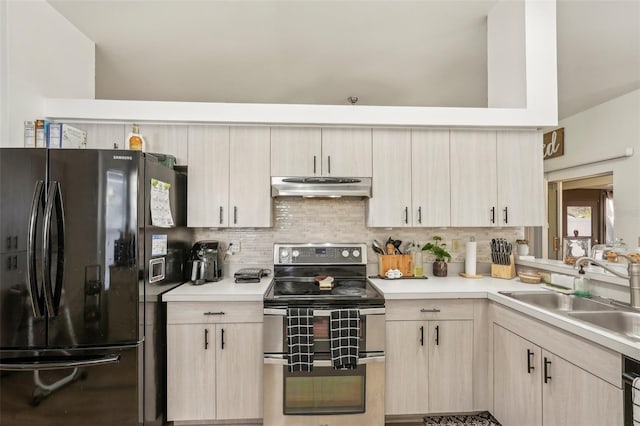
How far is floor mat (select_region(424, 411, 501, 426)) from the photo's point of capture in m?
2.03

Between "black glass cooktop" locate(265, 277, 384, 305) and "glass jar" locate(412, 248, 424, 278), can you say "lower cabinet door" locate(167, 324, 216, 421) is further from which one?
"glass jar" locate(412, 248, 424, 278)

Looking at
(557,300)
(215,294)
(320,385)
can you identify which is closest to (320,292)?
(320,385)

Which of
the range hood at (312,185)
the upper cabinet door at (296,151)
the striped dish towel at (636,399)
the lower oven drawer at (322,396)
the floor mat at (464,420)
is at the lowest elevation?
the floor mat at (464,420)

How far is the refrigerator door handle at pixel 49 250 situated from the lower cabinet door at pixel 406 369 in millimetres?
2025

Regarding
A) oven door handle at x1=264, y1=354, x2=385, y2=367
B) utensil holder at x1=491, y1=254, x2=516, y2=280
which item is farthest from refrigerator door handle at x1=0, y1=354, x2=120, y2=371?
utensil holder at x1=491, y1=254, x2=516, y2=280

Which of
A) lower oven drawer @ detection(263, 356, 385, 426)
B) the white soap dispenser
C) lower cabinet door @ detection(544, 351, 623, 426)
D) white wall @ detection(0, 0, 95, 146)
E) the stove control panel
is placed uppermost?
white wall @ detection(0, 0, 95, 146)

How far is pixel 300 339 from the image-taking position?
1911 mm

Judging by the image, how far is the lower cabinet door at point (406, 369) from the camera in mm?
2047

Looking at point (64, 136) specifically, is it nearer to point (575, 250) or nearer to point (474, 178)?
point (474, 178)

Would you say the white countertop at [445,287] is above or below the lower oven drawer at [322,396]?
above

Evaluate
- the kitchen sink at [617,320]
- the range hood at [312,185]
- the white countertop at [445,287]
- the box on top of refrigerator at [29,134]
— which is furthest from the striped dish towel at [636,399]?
the box on top of refrigerator at [29,134]

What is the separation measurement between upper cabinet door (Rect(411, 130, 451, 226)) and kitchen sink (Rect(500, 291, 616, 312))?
0.73 m

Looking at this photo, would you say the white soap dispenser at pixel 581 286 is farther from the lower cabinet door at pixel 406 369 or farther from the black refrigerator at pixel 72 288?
the black refrigerator at pixel 72 288

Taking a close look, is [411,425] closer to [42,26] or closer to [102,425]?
[102,425]
